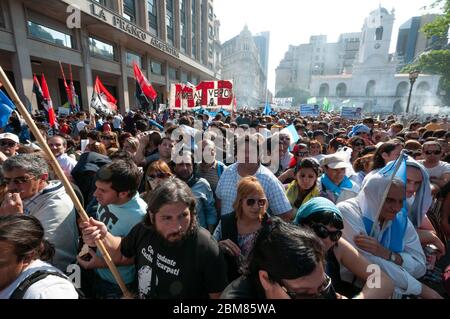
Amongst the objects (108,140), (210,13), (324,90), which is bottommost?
(108,140)

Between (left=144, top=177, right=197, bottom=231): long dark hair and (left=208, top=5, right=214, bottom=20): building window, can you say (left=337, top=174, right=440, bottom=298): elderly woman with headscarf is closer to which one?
(left=144, top=177, right=197, bottom=231): long dark hair

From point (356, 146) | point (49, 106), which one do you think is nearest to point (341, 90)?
point (356, 146)

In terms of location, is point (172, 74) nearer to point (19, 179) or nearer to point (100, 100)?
point (100, 100)

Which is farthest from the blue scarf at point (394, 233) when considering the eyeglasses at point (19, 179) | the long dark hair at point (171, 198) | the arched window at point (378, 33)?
the arched window at point (378, 33)

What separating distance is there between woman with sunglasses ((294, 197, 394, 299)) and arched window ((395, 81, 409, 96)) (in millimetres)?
76066

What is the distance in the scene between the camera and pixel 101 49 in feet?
54.1

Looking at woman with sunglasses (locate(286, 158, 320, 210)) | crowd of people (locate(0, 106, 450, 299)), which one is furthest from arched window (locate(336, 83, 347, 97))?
crowd of people (locate(0, 106, 450, 299))

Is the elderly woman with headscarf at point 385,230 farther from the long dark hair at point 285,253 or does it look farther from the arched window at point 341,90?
the arched window at point 341,90

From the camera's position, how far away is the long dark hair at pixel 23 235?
3.87 feet

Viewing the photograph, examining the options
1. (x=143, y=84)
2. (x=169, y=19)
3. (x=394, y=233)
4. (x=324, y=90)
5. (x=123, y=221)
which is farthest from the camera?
(x=324, y=90)

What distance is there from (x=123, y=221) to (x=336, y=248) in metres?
1.62

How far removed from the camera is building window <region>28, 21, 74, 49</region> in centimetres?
1145
